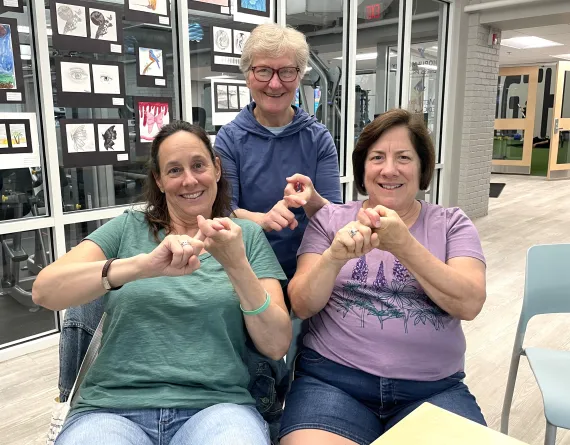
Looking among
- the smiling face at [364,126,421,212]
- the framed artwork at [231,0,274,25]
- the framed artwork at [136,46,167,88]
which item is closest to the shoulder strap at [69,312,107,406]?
the smiling face at [364,126,421,212]

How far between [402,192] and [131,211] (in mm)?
851

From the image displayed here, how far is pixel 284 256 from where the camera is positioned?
1872 millimetres

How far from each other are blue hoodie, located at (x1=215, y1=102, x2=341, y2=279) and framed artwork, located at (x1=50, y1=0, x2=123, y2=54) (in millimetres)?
1695

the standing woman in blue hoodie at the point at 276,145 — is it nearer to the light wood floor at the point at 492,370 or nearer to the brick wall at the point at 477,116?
the light wood floor at the point at 492,370

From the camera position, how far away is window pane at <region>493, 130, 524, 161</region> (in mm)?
12273

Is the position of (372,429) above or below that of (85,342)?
below

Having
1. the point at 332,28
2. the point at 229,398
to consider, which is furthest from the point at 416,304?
the point at 332,28

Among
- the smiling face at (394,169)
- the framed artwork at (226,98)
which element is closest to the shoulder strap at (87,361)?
the smiling face at (394,169)

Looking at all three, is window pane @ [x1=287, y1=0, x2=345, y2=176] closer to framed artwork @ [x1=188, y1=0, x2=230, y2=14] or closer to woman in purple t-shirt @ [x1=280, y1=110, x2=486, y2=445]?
framed artwork @ [x1=188, y1=0, x2=230, y2=14]

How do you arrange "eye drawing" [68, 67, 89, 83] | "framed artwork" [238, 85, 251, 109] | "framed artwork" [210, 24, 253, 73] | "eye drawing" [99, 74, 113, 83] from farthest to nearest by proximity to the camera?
1. "framed artwork" [238, 85, 251, 109]
2. "framed artwork" [210, 24, 253, 73]
3. "eye drawing" [99, 74, 113, 83]
4. "eye drawing" [68, 67, 89, 83]

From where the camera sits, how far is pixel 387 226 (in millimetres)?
1317

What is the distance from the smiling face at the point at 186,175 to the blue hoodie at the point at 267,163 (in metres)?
0.32

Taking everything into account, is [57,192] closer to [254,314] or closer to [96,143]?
[96,143]

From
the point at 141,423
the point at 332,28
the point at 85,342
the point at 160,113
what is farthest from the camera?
the point at 332,28
